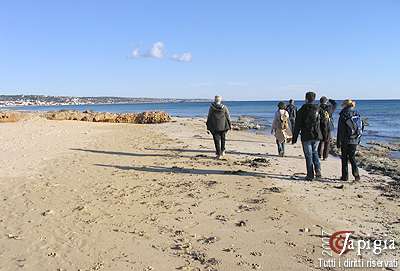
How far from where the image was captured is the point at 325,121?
9.16m

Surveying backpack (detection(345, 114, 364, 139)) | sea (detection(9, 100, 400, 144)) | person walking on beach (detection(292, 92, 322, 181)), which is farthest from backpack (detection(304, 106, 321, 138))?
sea (detection(9, 100, 400, 144))

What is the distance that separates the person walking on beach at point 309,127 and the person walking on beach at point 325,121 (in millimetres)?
342

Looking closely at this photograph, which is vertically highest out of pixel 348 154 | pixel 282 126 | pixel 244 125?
pixel 282 126

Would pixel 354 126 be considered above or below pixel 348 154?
above

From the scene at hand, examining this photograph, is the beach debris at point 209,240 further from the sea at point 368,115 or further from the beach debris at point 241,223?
the sea at point 368,115

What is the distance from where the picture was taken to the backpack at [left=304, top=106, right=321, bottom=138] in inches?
337

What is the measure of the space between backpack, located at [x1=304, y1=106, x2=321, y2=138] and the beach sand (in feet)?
3.51

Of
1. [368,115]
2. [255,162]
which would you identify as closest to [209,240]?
[255,162]

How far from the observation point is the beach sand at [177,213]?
4793mm

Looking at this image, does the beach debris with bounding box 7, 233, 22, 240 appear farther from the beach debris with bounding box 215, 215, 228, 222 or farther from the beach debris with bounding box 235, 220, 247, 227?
the beach debris with bounding box 235, 220, 247, 227

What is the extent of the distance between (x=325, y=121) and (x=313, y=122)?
727 mm

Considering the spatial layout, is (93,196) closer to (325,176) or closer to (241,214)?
(241,214)

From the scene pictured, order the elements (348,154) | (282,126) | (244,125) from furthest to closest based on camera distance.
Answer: (244,125) < (282,126) < (348,154)

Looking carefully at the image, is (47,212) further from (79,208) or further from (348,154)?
(348,154)
